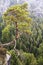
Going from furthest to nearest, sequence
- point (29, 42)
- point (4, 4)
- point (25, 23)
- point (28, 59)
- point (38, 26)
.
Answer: point (4, 4)
point (38, 26)
point (29, 42)
point (28, 59)
point (25, 23)

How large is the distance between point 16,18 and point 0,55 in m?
2.43

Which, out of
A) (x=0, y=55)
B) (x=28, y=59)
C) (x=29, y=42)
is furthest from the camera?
(x=29, y=42)

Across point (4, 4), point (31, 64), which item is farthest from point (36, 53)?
point (4, 4)

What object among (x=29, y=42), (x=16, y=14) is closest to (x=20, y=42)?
(x=29, y=42)

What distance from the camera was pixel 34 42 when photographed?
33.3 metres

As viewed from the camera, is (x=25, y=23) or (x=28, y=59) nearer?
(x=25, y=23)

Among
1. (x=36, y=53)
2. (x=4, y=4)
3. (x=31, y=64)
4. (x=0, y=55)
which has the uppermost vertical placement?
(x=0, y=55)

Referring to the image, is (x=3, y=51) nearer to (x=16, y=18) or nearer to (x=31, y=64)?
(x=16, y=18)

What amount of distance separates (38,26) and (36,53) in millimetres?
9989

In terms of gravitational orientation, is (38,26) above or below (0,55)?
below

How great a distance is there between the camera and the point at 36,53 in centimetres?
3052

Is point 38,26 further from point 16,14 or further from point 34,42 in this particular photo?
point 16,14

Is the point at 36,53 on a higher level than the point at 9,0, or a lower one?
higher

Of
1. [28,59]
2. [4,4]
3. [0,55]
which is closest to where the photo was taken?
[0,55]
